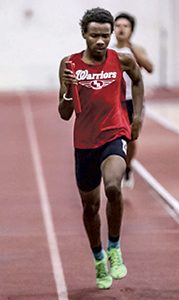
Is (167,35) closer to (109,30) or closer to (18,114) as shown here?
(18,114)

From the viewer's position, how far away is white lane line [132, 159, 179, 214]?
34.1ft

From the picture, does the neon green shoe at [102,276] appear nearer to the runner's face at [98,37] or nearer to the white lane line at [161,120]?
the runner's face at [98,37]

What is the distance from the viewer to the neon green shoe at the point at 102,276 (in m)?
6.70

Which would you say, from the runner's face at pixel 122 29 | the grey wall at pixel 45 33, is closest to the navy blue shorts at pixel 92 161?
the runner's face at pixel 122 29

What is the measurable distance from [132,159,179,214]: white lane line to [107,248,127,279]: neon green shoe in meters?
3.44

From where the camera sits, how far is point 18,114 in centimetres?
2338

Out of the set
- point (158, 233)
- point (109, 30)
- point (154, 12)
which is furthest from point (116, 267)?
point (154, 12)

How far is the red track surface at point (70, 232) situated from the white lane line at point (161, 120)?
1.49 meters

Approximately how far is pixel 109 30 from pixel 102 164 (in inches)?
36.2

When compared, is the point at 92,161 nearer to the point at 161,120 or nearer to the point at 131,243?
the point at 131,243

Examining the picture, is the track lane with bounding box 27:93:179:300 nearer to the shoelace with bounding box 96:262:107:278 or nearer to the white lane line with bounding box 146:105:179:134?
the shoelace with bounding box 96:262:107:278

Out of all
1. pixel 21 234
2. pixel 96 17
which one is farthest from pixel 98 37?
pixel 21 234

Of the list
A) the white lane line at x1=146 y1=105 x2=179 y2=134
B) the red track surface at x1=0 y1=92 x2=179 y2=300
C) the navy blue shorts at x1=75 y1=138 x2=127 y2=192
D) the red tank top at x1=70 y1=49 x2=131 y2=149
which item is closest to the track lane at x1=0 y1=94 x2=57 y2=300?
the red track surface at x1=0 y1=92 x2=179 y2=300

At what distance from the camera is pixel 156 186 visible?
1184 centimetres
